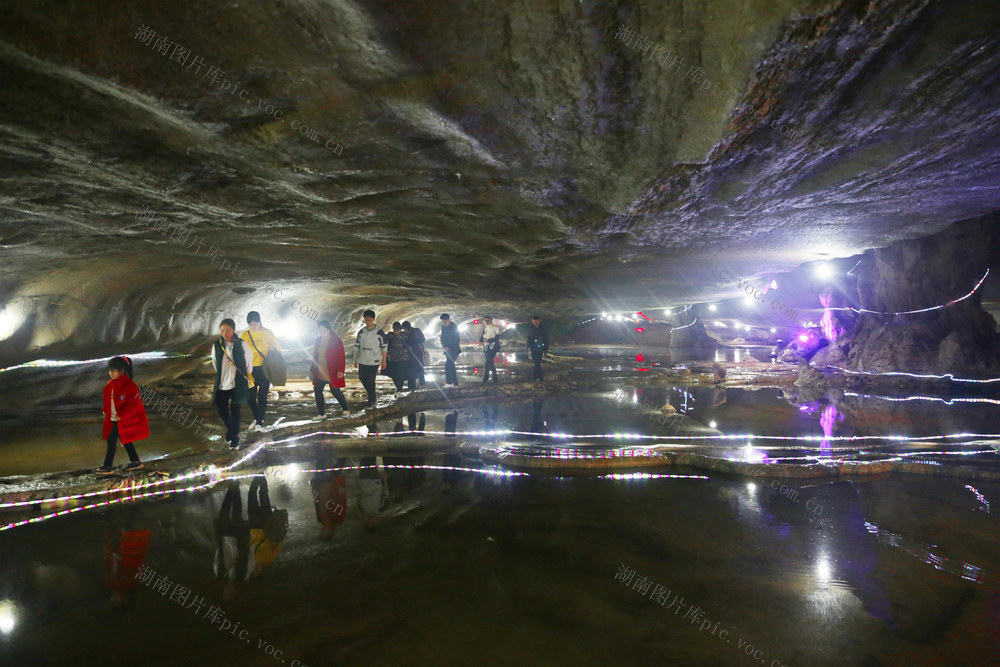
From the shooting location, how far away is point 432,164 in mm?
5848

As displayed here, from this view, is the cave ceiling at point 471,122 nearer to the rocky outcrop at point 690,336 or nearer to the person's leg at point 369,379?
the person's leg at point 369,379

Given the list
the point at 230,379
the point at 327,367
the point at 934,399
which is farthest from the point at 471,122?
the point at 934,399

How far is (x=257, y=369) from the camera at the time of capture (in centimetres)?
780

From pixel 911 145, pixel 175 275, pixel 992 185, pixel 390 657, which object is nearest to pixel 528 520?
pixel 390 657

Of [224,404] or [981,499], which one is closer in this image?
[981,499]

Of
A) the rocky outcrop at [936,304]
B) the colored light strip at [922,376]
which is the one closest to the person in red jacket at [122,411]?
the colored light strip at [922,376]

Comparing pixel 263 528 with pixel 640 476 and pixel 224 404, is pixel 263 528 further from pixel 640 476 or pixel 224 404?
pixel 640 476

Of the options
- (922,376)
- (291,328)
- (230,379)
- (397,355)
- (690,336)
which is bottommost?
(922,376)

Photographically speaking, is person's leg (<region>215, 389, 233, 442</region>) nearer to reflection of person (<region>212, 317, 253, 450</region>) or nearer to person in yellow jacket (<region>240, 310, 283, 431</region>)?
reflection of person (<region>212, 317, 253, 450</region>)

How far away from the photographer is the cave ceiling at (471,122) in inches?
145

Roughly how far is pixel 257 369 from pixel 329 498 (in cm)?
340

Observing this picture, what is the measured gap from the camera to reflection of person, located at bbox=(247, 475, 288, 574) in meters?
3.92

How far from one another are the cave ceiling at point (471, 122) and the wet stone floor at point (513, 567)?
3.34m

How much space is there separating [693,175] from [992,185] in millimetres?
4636
